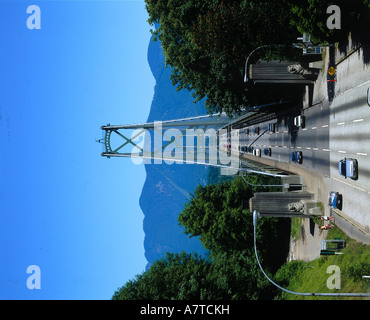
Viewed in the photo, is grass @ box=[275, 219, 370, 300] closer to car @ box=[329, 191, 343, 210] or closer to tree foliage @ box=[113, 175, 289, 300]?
car @ box=[329, 191, 343, 210]

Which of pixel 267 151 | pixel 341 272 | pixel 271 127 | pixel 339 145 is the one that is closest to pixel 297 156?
pixel 339 145

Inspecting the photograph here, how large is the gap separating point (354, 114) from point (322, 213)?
11.5m

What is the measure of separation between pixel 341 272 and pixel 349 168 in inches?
325

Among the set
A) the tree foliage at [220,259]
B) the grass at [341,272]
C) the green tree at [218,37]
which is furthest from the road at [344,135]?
the tree foliage at [220,259]

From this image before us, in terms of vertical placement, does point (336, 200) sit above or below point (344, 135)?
below

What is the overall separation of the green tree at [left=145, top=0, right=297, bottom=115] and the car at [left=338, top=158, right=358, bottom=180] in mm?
15702

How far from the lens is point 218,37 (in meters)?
35.5

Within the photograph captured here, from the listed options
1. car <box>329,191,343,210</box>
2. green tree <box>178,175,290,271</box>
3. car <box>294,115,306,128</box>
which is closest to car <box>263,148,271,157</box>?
green tree <box>178,175,290,271</box>

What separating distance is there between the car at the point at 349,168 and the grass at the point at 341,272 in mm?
5417

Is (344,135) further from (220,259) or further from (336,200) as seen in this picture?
(220,259)

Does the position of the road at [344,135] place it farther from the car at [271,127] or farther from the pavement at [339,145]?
the car at [271,127]

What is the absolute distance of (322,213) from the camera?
1337 inches
